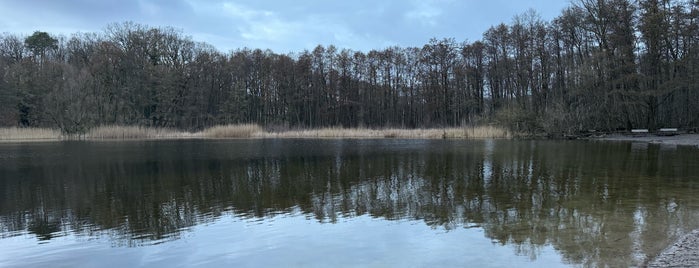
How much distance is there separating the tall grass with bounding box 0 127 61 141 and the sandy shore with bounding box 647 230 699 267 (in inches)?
1720

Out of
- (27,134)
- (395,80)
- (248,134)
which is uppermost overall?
(395,80)

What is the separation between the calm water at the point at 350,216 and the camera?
579 centimetres

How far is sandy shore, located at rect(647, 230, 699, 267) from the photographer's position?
15.7 feet

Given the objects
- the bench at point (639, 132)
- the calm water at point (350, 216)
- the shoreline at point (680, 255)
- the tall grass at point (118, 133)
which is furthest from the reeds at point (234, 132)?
the shoreline at point (680, 255)

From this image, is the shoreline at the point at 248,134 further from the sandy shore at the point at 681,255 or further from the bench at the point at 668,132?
the sandy shore at the point at 681,255

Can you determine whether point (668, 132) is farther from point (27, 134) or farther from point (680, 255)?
point (27, 134)

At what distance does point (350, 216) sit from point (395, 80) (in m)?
47.1

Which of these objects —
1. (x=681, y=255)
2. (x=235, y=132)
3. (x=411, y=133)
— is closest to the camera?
(x=681, y=255)

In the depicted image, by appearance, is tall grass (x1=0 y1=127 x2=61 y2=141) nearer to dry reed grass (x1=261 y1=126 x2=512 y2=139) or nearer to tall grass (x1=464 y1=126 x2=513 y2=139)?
dry reed grass (x1=261 y1=126 x2=512 y2=139)

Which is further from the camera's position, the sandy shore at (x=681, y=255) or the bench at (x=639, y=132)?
the bench at (x=639, y=132)

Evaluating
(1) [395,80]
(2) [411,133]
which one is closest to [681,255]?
(2) [411,133]

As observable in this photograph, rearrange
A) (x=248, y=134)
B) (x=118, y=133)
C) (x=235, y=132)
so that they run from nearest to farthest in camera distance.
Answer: (x=118, y=133) → (x=235, y=132) → (x=248, y=134)

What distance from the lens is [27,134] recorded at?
3862cm

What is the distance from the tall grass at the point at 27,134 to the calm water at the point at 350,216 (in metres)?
28.3
